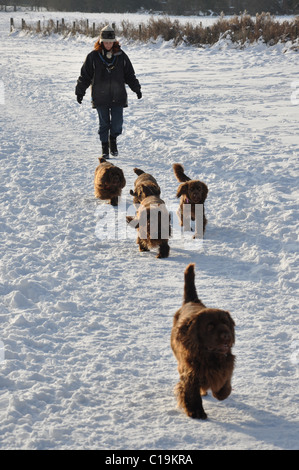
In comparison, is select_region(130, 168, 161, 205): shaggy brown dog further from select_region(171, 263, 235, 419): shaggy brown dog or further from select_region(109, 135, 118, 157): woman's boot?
select_region(171, 263, 235, 419): shaggy brown dog

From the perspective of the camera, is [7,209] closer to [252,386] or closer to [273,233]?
[273,233]

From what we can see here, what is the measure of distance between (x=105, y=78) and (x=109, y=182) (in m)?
2.61

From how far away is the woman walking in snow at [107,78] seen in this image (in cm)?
922

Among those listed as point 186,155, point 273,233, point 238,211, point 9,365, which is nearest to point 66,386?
point 9,365

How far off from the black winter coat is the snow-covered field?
108 cm

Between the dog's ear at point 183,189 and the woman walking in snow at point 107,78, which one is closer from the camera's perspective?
the dog's ear at point 183,189

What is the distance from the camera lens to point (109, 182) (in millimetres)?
7516

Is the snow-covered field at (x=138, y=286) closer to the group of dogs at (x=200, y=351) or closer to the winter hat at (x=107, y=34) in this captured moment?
the group of dogs at (x=200, y=351)

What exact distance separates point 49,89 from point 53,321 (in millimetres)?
14307

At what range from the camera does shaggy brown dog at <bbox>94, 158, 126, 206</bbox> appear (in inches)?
295

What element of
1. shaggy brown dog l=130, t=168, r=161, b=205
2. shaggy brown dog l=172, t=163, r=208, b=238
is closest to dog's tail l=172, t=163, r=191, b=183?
shaggy brown dog l=130, t=168, r=161, b=205

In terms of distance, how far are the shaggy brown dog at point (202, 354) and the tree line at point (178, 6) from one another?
176ft

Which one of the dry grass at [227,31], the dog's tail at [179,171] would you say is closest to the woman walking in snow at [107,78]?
the dog's tail at [179,171]

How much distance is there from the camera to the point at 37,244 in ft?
21.0
